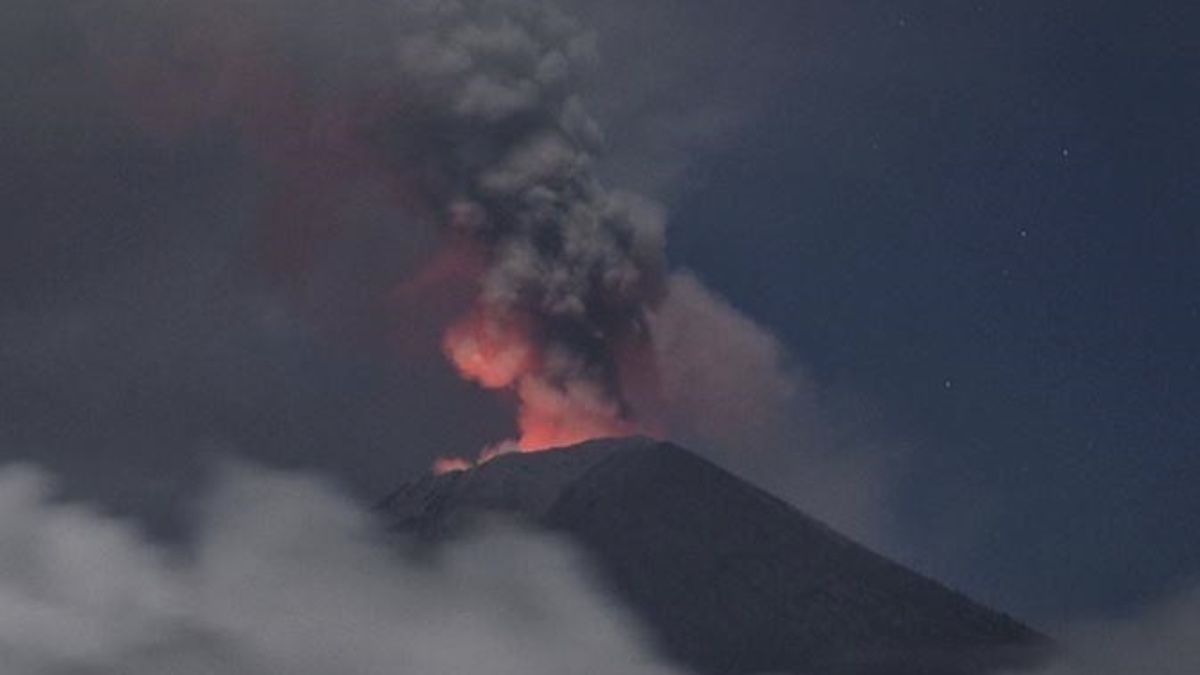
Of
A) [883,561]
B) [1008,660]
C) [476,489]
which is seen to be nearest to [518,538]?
[476,489]

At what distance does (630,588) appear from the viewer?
142 m

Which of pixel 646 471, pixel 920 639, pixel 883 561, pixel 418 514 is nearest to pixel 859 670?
pixel 920 639

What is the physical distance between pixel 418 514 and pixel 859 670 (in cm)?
3968

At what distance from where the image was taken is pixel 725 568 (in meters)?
143

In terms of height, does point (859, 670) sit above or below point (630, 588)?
below

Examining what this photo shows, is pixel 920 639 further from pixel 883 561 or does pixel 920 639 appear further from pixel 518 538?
pixel 518 538

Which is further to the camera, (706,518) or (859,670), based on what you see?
(706,518)

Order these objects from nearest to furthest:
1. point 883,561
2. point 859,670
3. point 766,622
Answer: point 859,670
point 766,622
point 883,561

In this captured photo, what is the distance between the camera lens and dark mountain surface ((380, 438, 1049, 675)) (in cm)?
13288

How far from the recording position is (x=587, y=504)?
14650 centimetres

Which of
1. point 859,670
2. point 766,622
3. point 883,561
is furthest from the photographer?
point 883,561

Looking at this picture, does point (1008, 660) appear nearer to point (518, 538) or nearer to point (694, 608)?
point (694, 608)

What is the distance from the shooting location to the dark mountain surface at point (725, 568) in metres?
133

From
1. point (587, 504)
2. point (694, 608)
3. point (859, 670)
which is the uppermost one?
point (587, 504)
